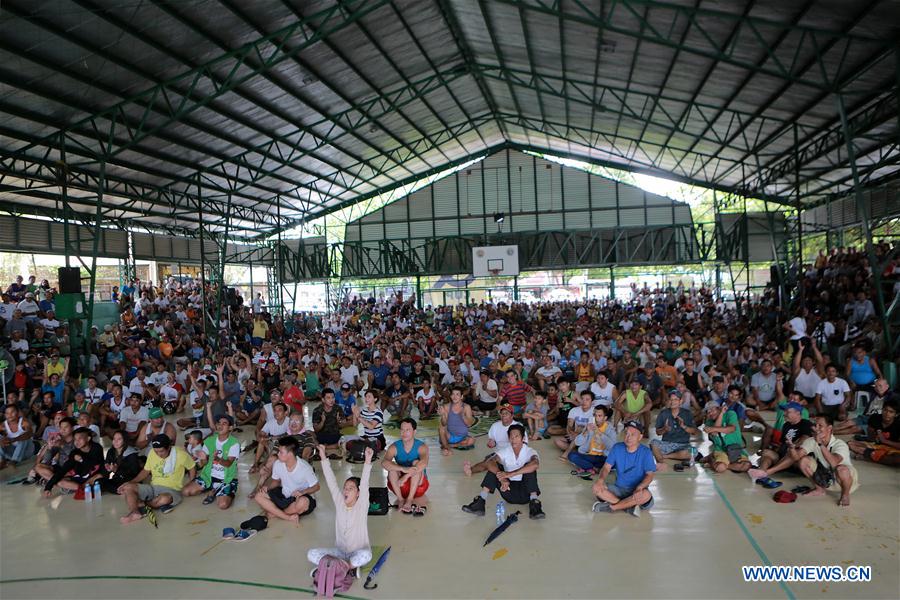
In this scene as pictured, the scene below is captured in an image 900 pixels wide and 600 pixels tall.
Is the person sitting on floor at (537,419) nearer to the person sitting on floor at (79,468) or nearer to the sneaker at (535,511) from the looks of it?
the sneaker at (535,511)

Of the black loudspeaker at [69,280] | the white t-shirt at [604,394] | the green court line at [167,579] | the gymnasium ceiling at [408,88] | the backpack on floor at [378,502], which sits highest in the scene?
the gymnasium ceiling at [408,88]

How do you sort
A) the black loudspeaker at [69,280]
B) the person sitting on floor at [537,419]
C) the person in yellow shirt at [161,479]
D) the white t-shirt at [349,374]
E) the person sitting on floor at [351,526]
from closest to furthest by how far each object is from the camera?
the person sitting on floor at [351,526] → the person in yellow shirt at [161,479] → the person sitting on floor at [537,419] → the white t-shirt at [349,374] → the black loudspeaker at [69,280]

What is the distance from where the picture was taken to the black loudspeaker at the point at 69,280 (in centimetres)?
1357

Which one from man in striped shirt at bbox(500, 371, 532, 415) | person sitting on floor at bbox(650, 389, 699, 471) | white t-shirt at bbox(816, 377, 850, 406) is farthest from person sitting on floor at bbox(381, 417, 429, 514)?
white t-shirt at bbox(816, 377, 850, 406)

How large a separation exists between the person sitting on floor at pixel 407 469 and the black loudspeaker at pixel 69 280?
36.0 ft

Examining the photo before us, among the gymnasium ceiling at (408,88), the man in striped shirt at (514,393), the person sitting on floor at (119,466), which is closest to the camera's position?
the person sitting on floor at (119,466)

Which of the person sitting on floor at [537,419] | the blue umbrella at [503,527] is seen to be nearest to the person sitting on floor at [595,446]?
the person sitting on floor at [537,419]

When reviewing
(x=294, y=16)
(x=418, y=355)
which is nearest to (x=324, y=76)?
(x=294, y=16)

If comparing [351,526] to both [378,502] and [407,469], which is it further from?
[407,469]

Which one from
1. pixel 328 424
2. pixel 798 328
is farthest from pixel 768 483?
pixel 798 328

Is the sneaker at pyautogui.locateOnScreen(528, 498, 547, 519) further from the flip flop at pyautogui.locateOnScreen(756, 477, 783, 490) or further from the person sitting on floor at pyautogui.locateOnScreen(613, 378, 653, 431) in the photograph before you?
the person sitting on floor at pyautogui.locateOnScreen(613, 378, 653, 431)

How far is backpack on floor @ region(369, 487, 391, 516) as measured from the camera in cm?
619

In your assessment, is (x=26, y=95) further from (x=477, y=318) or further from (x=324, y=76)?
(x=477, y=318)

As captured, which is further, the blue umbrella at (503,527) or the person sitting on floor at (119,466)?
Result: the person sitting on floor at (119,466)
